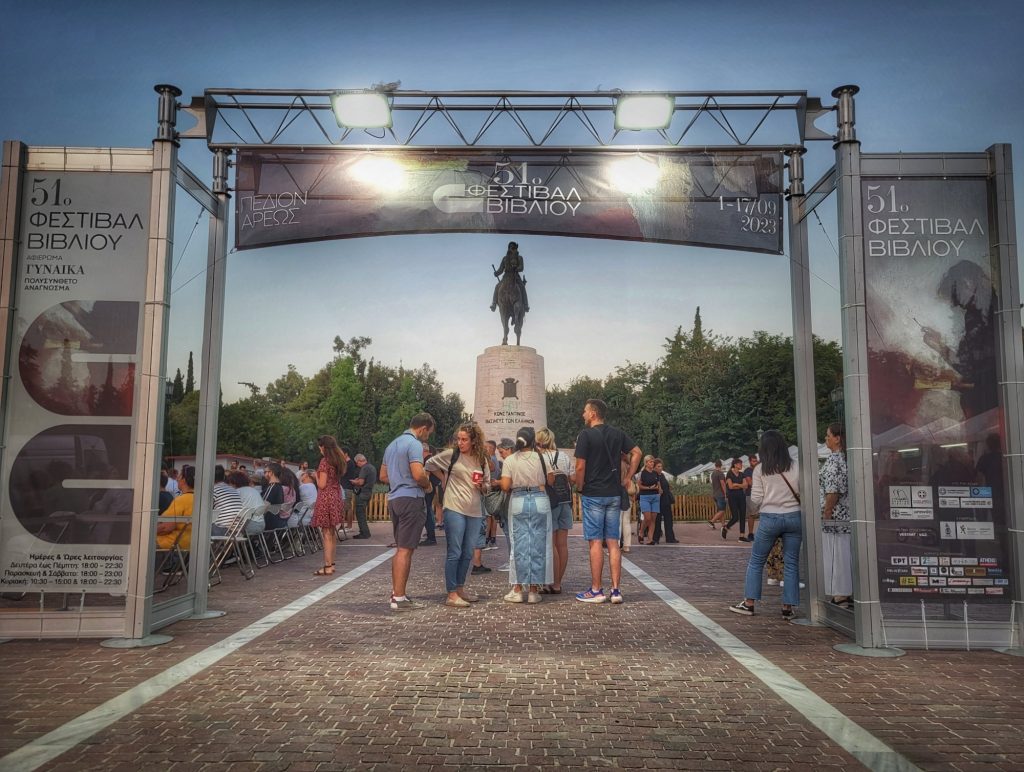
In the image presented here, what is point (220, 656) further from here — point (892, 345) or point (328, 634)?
point (892, 345)

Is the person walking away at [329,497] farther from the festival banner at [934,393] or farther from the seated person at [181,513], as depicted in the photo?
the festival banner at [934,393]

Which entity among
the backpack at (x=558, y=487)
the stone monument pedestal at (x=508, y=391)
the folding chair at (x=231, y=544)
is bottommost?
the folding chair at (x=231, y=544)

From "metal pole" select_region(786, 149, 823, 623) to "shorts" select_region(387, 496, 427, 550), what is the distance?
11.0ft

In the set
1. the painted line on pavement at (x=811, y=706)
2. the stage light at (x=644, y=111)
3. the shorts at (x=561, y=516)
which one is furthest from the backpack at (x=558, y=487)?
the stage light at (x=644, y=111)

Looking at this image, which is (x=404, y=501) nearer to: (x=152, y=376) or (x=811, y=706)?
(x=152, y=376)

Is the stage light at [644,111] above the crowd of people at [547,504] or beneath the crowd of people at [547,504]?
above

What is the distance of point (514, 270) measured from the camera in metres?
23.0

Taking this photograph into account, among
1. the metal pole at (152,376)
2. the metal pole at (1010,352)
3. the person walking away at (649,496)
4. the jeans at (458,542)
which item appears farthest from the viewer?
the person walking away at (649,496)

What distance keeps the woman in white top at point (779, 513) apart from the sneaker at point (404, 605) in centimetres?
299

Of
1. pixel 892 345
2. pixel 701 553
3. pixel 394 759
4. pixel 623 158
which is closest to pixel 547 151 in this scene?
pixel 623 158

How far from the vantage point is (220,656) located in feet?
17.6

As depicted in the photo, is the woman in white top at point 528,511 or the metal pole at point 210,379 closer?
the metal pole at point 210,379

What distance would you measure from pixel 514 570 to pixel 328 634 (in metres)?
2.20

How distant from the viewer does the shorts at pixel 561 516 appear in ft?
27.7
